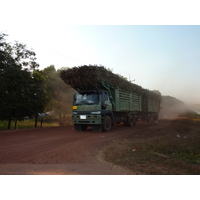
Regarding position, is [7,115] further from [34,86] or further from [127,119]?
[127,119]

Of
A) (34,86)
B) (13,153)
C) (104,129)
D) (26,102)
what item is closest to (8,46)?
(34,86)

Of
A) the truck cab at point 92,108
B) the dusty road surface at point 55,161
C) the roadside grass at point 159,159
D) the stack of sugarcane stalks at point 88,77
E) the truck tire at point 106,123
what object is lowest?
the dusty road surface at point 55,161

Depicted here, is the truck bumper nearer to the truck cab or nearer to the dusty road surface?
the truck cab

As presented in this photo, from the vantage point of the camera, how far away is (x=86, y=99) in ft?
32.1

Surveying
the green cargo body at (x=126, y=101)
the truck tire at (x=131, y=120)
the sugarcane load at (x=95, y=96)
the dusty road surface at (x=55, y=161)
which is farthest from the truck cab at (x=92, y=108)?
the truck tire at (x=131, y=120)

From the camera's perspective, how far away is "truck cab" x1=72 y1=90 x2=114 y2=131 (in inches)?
369

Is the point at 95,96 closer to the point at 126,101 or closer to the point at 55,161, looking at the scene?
the point at 126,101

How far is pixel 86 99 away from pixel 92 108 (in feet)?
2.33

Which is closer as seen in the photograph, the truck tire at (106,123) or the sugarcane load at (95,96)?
the sugarcane load at (95,96)

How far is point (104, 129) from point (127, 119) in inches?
149

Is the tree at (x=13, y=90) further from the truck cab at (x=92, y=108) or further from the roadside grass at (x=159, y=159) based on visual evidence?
the roadside grass at (x=159, y=159)

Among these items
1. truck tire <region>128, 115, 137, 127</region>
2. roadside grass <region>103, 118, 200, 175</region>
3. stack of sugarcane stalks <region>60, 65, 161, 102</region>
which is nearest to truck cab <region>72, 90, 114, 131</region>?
stack of sugarcane stalks <region>60, 65, 161, 102</region>

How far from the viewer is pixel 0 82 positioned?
39.6ft

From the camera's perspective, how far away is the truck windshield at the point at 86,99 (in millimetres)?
9558
